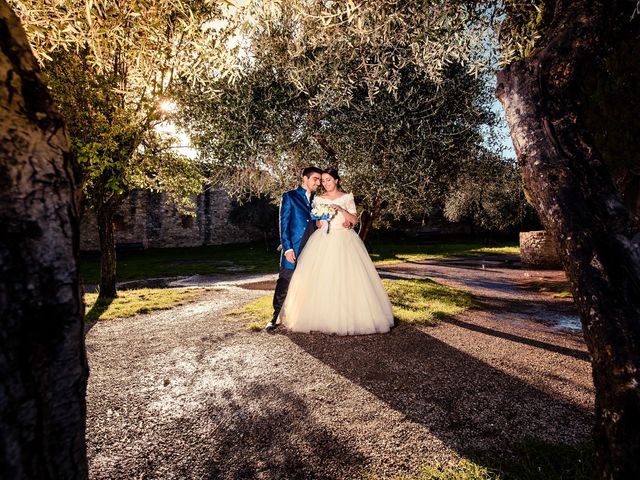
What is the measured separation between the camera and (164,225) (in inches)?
1298

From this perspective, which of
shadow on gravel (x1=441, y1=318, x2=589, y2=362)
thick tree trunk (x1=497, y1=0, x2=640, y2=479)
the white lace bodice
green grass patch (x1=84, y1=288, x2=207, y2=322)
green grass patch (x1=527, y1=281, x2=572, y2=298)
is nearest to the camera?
thick tree trunk (x1=497, y1=0, x2=640, y2=479)

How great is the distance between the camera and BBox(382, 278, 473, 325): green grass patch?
707cm

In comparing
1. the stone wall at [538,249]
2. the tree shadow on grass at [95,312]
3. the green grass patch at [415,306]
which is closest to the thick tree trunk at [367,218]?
the green grass patch at [415,306]

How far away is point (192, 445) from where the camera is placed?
2979 millimetres

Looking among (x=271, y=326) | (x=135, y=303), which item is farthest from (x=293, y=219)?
(x=135, y=303)

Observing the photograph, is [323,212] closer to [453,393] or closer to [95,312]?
[453,393]

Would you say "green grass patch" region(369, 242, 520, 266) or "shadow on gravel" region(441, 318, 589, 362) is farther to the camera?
"green grass patch" region(369, 242, 520, 266)

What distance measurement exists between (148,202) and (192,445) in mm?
33128

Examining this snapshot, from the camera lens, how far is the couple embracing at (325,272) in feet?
19.7

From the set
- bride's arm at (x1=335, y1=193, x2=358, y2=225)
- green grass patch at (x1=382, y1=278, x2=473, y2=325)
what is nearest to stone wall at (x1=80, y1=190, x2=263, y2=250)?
green grass patch at (x1=382, y1=278, x2=473, y2=325)

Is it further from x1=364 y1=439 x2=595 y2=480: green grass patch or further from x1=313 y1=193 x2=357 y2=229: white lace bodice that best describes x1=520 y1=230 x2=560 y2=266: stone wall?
x1=364 y1=439 x2=595 y2=480: green grass patch

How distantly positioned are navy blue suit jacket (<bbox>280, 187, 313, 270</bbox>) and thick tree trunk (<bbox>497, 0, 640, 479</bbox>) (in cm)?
447

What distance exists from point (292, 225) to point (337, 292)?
1.65 metres

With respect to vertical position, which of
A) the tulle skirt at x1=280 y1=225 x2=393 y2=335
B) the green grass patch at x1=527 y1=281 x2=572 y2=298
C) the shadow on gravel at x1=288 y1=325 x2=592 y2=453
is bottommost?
the green grass patch at x1=527 y1=281 x2=572 y2=298
